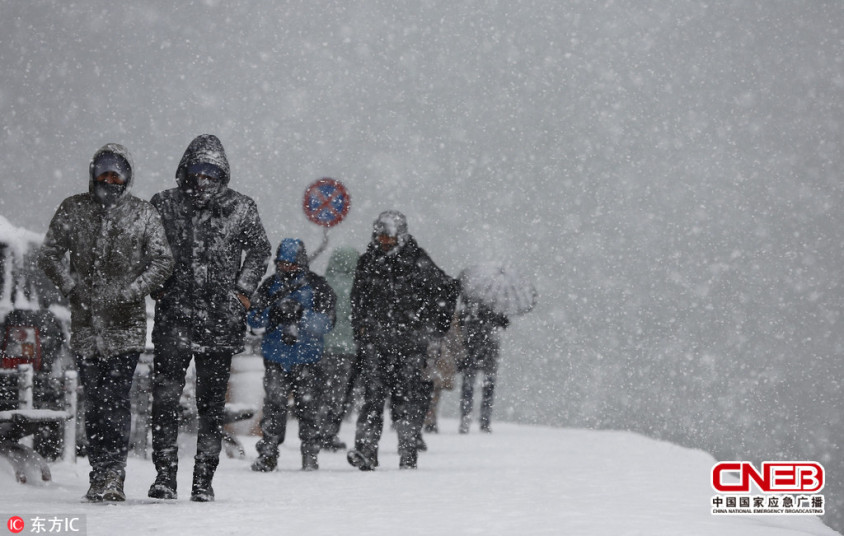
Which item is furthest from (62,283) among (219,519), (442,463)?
(442,463)

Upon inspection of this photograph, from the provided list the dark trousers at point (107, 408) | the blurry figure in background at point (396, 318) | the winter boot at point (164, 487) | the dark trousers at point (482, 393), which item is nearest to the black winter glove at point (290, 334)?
the blurry figure in background at point (396, 318)

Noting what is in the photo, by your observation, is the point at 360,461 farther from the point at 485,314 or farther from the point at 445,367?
the point at 485,314

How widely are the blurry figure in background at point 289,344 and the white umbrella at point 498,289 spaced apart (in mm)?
6723

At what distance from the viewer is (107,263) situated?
7250 mm

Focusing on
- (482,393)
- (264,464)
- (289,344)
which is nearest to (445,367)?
(482,393)

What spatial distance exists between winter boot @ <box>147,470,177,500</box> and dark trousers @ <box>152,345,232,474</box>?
4cm

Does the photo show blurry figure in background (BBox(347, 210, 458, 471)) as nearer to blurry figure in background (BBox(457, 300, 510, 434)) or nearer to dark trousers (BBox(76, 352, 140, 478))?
dark trousers (BBox(76, 352, 140, 478))

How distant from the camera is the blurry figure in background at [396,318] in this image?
34.2 ft

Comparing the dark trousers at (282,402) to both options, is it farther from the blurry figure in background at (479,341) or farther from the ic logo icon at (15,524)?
the blurry figure in background at (479,341)

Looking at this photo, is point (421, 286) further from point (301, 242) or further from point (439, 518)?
point (439, 518)

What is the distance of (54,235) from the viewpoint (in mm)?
7262

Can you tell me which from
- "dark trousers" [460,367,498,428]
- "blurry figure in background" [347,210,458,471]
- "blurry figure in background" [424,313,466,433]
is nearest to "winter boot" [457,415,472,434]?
"dark trousers" [460,367,498,428]

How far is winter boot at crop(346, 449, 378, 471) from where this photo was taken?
10523mm

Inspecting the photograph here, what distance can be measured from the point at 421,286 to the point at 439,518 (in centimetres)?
393
